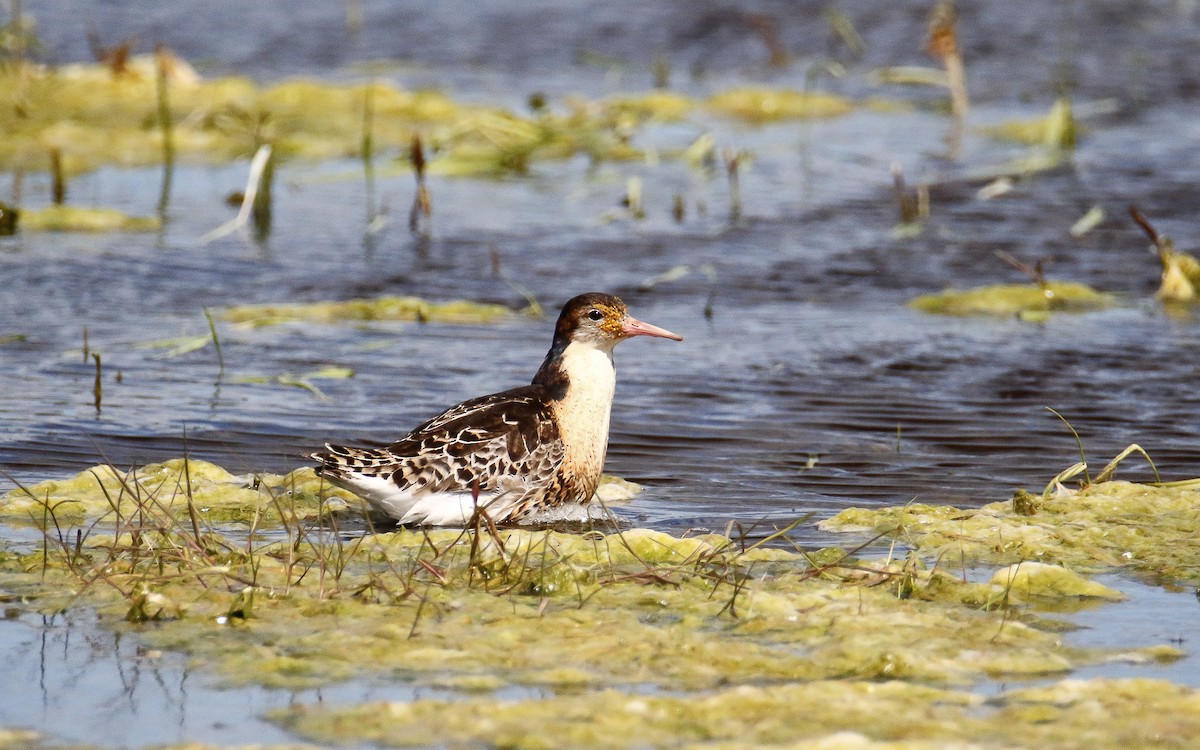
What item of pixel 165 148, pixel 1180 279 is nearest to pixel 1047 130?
pixel 1180 279

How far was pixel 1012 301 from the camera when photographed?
10477 mm

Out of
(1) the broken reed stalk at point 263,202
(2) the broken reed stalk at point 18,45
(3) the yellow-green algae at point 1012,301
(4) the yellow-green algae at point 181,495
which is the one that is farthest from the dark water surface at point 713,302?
(2) the broken reed stalk at point 18,45

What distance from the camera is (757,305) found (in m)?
10.7

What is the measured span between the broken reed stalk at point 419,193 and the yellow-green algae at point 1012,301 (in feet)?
10.8

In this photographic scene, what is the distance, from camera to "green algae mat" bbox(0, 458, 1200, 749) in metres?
4.19

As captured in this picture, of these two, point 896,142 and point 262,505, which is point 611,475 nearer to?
point 262,505

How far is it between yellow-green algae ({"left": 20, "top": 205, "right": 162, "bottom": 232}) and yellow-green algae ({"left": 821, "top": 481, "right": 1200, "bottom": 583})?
283 inches

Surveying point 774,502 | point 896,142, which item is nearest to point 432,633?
point 774,502

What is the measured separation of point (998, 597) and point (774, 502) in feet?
5.08

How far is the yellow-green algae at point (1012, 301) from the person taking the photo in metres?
Result: 10.4

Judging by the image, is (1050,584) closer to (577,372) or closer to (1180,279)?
(577,372)

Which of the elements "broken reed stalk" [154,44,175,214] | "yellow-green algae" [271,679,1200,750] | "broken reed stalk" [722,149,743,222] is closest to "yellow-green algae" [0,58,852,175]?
"broken reed stalk" [154,44,175,214]

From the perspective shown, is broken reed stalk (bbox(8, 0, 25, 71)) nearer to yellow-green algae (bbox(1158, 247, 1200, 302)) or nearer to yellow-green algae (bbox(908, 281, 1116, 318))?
yellow-green algae (bbox(908, 281, 1116, 318))

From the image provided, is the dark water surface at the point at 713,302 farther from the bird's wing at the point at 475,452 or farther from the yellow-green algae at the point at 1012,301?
the bird's wing at the point at 475,452
